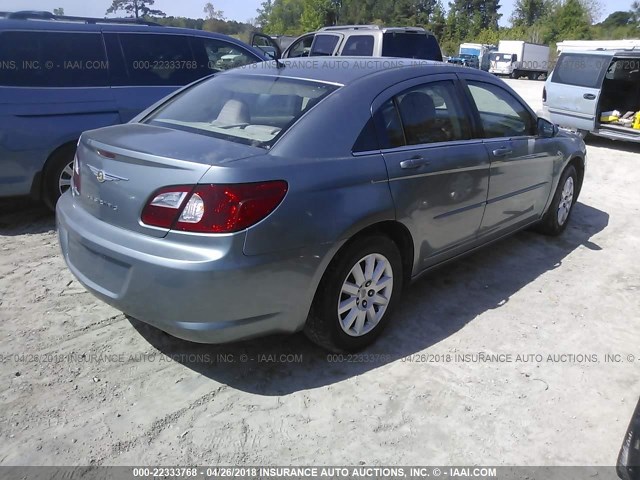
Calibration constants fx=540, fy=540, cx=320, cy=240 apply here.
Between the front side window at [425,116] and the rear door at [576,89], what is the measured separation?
7307 mm

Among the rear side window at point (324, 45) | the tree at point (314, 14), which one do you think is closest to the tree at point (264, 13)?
the tree at point (314, 14)

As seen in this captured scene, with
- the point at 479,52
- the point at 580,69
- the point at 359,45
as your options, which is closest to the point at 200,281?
the point at 359,45

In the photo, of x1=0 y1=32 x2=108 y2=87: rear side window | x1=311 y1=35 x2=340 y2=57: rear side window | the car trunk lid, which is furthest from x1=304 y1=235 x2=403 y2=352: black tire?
x1=311 y1=35 x2=340 y2=57: rear side window

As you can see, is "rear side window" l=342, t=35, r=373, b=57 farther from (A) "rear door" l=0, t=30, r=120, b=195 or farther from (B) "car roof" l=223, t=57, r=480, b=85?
(B) "car roof" l=223, t=57, r=480, b=85

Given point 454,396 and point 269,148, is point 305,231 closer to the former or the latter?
point 269,148

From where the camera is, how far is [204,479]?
229 centimetres

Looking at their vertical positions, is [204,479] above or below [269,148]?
below

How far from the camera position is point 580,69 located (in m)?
10.1

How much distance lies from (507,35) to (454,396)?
7002 cm

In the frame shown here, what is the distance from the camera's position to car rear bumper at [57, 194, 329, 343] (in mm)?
2426

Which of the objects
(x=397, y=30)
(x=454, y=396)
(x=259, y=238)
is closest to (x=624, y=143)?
(x=397, y=30)

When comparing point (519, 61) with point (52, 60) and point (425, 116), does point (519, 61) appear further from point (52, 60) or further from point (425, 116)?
point (425, 116)

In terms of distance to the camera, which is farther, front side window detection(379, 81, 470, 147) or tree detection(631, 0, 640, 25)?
tree detection(631, 0, 640, 25)

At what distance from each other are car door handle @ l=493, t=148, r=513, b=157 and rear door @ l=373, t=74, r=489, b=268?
5.7 inches
